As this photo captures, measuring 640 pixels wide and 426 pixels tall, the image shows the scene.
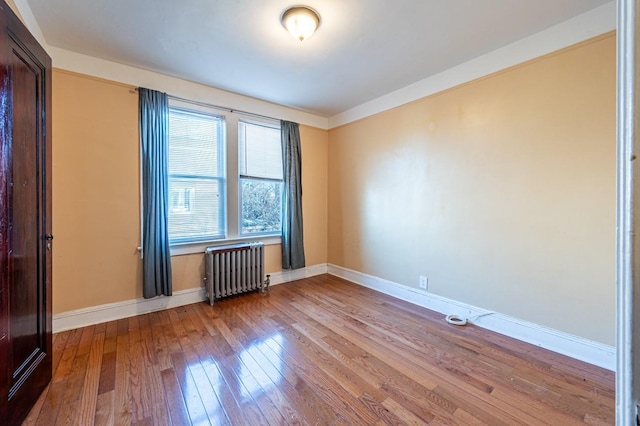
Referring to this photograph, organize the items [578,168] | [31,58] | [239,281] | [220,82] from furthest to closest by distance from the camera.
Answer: [239,281] < [220,82] < [578,168] < [31,58]

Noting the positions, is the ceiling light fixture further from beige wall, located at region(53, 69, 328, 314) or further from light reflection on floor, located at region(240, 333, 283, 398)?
light reflection on floor, located at region(240, 333, 283, 398)

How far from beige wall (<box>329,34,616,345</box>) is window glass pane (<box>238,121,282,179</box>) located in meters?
1.49

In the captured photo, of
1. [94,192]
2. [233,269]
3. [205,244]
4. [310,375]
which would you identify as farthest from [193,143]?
[310,375]

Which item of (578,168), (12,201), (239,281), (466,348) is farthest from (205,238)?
(578,168)

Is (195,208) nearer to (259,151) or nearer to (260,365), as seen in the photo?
(259,151)

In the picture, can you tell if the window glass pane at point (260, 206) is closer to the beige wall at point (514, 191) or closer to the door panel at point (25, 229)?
the beige wall at point (514, 191)

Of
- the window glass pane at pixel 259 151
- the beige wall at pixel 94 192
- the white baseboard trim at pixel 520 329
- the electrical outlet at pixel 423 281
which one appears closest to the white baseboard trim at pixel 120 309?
the beige wall at pixel 94 192

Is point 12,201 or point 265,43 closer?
point 12,201

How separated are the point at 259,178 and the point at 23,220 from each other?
247 centimetres

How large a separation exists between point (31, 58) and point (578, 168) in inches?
151

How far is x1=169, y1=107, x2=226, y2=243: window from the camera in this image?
10.1 feet

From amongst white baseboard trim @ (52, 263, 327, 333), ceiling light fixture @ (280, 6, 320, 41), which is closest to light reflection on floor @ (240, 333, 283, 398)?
white baseboard trim @ (52, 263, 327, 333)

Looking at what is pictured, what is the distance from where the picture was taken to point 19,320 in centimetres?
147

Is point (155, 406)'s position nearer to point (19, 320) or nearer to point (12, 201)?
point (19, 320)
